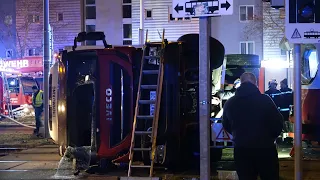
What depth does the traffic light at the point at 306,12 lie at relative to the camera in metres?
4.91

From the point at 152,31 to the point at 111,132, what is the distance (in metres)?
26.6

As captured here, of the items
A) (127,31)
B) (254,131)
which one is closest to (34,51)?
(127,31)

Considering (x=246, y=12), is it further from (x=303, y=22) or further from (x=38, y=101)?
(x=303, y=22)

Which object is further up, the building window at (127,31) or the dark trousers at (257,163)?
the building window at (127,31)

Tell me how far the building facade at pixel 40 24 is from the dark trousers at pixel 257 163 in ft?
104

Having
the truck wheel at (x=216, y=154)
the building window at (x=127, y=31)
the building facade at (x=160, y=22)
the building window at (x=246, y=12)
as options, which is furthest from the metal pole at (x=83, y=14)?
the truck wheel at (x=216, y=154)

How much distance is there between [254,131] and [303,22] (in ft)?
4.51

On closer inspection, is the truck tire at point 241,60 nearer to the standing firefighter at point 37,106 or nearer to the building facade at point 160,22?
the standing firefighter at point 37,106

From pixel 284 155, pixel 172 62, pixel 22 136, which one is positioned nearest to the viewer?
pixel 172 62

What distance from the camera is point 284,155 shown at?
29.1 feet

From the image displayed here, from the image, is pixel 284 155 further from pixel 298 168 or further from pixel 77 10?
pixel 77 10

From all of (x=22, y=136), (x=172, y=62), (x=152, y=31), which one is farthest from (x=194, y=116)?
(x=152, y=31)

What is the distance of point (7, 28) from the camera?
3953 centimetres

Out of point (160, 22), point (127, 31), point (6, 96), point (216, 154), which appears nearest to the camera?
point (216, 154)
